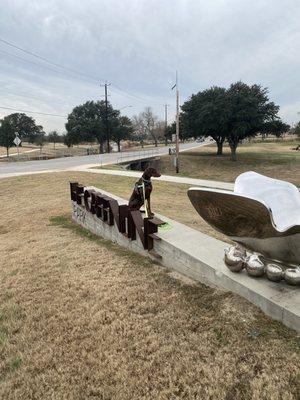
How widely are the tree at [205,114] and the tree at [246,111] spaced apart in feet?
2.18

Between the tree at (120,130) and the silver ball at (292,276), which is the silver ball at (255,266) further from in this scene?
the tree at (120,130)

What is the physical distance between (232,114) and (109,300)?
34006mm

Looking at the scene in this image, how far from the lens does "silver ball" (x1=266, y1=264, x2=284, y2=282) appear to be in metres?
3.59

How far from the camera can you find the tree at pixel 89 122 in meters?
58.4

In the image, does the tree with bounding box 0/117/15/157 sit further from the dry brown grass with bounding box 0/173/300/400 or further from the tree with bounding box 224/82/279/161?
the dry brown grass with bounding box 0/173/300/400

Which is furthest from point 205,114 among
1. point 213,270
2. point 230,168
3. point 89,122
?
point 213,270

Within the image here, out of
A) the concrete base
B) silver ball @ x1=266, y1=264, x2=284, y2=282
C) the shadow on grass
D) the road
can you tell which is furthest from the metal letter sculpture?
the road

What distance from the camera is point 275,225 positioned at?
335 cm

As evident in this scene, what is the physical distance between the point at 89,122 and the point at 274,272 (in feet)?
191

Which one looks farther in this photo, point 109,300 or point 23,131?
point 23,131

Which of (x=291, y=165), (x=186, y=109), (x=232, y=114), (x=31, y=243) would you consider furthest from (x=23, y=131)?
(x=31, y=243)

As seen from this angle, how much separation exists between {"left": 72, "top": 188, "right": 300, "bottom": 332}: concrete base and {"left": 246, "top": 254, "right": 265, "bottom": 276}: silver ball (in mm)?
90

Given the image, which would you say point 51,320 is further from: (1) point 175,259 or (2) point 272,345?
(2) point 272,345

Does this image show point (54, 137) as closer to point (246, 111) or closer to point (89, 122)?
point (89, 122)
